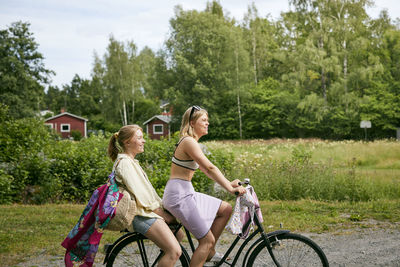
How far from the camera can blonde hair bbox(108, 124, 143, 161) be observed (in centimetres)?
337

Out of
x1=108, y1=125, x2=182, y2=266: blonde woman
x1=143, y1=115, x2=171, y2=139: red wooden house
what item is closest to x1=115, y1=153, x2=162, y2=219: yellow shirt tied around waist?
x1=108, y1=125, x2=182, y2=266: blonde woman

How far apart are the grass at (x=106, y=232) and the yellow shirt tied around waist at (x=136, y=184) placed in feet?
8.05

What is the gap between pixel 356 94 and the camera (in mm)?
37219

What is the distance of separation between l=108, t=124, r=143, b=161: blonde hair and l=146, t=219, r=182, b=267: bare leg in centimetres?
68

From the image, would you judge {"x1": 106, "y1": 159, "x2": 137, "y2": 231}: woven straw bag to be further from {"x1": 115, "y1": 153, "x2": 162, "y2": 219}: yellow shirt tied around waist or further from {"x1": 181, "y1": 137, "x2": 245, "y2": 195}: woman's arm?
{"x1": 181, "y1": 137, "x2": 245, "y2": 195}: woman's arm

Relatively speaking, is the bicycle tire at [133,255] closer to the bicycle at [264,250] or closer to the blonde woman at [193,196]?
the bicycle at [264,250]

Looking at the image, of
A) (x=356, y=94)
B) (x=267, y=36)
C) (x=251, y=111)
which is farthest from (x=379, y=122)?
(x=267, y=36)

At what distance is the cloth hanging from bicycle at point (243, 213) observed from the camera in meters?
3.43

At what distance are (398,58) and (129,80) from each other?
90.5 ft

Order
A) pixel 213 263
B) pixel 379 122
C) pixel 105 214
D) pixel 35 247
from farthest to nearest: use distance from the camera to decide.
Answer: pixel 379 122
pixel 35 247
pixel 213 263
pixel 105 214

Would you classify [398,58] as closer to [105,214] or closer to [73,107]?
[105,214]

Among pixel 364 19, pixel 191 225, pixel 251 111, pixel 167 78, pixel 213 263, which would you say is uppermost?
pixel 364 19

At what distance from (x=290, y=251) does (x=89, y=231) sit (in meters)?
1.62

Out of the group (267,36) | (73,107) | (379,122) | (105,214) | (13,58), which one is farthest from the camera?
(73,107)
